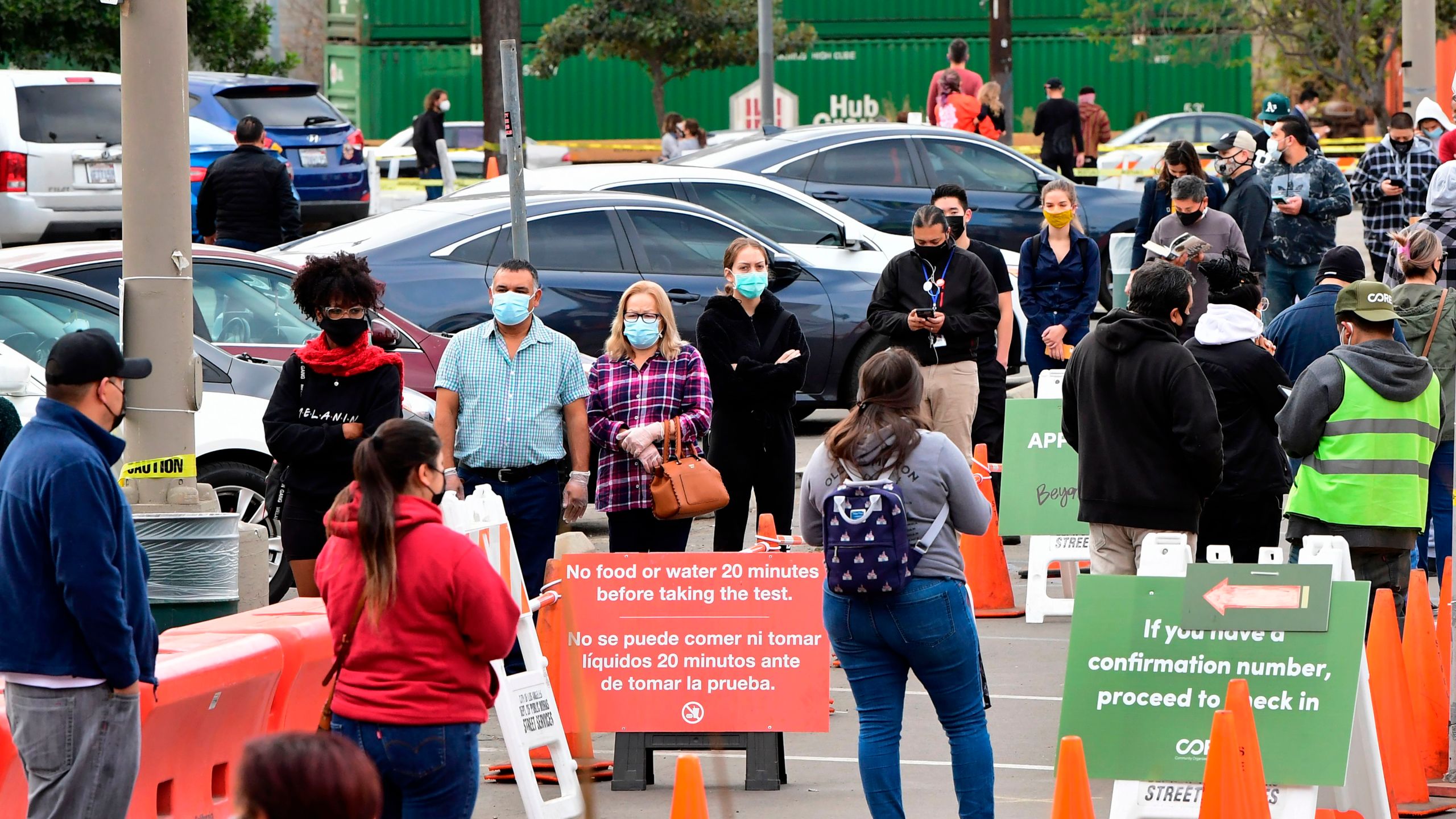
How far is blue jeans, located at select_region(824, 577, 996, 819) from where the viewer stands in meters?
5.60

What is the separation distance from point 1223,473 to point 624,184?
763 cm

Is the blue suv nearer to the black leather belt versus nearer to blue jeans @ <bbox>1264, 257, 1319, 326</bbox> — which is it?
blue jeans @ <bbox>1264, 257, 1319, 326</bbox>

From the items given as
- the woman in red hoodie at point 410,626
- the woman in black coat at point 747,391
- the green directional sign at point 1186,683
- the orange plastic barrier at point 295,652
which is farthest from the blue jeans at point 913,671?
the woman in black coat at point 747,391

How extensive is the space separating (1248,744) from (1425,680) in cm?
208

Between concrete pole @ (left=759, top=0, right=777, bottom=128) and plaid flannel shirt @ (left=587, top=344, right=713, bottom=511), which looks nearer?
plaid flannel shirt @ (left=587, top=344, right=713, bottom=511)

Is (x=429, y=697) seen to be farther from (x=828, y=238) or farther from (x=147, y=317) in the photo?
(x=828, y=238)

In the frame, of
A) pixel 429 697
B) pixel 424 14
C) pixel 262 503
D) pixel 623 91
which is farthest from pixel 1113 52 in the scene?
pixel 429 697

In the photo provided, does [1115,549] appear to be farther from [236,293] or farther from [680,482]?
[236,293]

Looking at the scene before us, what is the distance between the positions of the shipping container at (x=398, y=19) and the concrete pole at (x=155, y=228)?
126ft

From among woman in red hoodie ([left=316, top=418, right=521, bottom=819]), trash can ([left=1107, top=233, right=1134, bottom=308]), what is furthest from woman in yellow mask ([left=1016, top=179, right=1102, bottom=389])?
woman in red hoodie ([left=316, top=418, right=521, bottom=819])

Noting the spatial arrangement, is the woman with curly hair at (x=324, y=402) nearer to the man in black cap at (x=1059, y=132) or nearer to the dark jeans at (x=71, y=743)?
the dark jeans at (x=71, y=743)

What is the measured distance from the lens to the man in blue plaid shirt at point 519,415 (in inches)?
292

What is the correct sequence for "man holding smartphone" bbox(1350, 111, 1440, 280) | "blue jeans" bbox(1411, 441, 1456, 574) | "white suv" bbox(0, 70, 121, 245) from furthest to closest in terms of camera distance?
"white suv" bbox(0, 70, 121, 245) → "man holding smartphone" bbox(1350, 111, 1440, 280) → "blue jeans" bbox(1411, 441, 1456, 574)

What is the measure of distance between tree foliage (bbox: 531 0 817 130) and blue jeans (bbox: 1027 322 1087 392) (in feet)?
86.6
